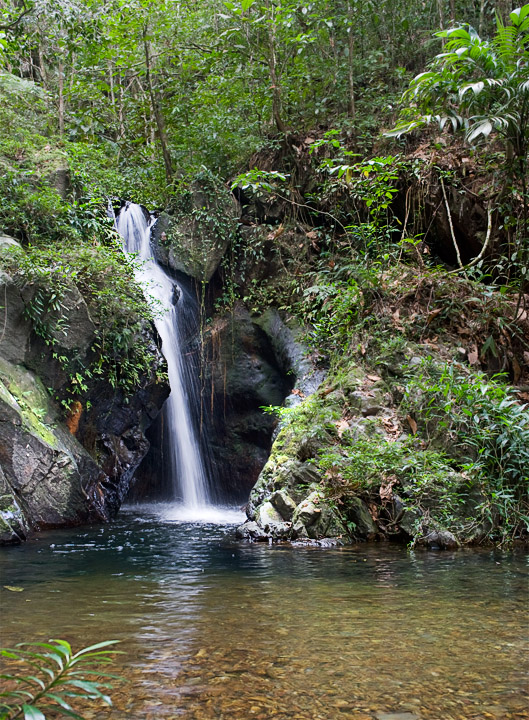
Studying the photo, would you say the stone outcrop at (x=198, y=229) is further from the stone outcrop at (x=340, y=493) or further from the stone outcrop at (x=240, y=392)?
the stone outcrop at (x=340, y=493)

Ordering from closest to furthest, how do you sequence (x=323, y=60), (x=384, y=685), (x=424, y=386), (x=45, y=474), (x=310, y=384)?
(x=384, y=685) → (x=424, y=386) → (x=45, y=474) → (x=310, y=384) → (x=323, y=60)

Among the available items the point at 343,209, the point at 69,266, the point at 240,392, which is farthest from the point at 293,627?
the point at 343,209

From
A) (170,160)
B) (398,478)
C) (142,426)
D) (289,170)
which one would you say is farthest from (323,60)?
(398,478)

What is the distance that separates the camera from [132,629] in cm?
286

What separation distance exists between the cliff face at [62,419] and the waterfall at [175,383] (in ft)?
3.67

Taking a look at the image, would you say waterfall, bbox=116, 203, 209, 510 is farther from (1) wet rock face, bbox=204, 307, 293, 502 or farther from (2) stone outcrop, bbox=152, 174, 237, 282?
(1) wet rock face, bbox=204, 307, 293, 502

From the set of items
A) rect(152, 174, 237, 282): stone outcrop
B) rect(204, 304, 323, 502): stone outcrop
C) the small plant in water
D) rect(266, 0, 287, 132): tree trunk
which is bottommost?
the small plant in water

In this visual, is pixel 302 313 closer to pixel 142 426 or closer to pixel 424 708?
pixel 142 426

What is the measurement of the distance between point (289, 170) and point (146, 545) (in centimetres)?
879

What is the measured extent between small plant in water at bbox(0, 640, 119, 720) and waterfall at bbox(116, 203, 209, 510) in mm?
9014

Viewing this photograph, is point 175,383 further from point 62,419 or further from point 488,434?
point 488,434

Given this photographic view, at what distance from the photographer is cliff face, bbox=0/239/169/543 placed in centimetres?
720

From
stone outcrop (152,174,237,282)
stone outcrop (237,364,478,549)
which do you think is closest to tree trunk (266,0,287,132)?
stone outcrop (152,174,237,282)

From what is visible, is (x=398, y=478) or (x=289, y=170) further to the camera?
(x=289, y=170)
